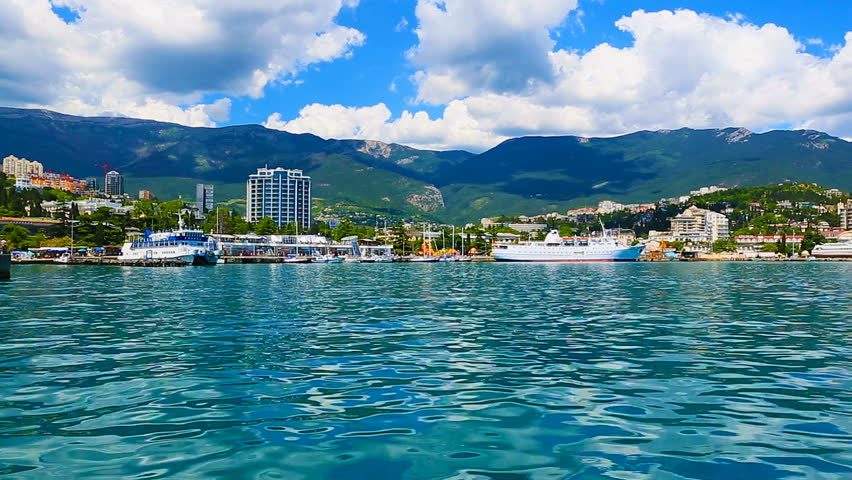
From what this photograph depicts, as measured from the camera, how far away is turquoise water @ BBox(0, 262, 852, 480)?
6.52 m

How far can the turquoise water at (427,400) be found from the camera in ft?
21.4

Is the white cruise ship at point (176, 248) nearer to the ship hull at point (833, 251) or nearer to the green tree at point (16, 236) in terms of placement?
the green tree at point (16, 236)

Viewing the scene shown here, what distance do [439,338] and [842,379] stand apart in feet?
29.1

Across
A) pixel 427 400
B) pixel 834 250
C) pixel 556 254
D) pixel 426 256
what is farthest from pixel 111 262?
pixel 834 250

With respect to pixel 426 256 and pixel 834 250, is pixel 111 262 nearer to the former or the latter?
pixel 426 256

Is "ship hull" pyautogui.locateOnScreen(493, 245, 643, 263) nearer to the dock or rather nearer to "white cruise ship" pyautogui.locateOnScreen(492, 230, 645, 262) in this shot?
"white cruise ship" pyautogui.locateOnScreen(492, 230, 645, 262)

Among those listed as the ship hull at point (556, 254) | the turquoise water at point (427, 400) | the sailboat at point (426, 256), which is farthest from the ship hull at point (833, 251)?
the turquoise water at point (427, 400)

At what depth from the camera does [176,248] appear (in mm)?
95750

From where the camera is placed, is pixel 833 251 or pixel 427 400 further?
pixel 833 251

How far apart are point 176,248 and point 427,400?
94.6 metres

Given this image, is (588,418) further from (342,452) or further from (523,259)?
(523,259)

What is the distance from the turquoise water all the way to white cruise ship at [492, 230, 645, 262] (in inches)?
5067

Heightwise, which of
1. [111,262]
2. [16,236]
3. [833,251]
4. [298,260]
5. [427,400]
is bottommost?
[298,260]

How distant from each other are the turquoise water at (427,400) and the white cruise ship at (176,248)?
261 feet
